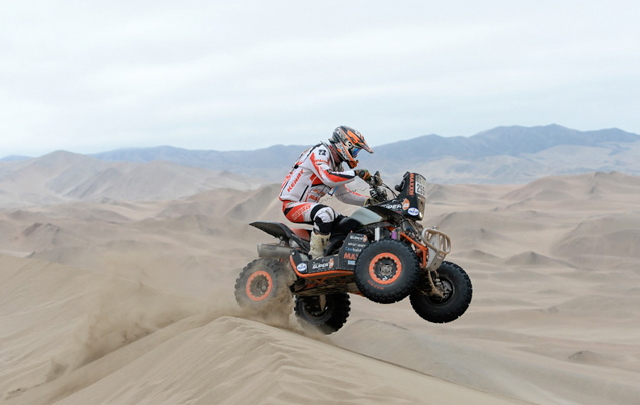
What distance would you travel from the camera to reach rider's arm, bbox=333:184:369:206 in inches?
345

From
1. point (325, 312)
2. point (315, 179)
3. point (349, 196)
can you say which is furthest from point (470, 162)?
point (315, 179)

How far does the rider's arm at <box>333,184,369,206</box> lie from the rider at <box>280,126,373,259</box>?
2 centimetres

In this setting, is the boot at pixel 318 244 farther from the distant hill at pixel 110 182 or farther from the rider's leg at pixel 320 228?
the distant hill at pixel 110 182

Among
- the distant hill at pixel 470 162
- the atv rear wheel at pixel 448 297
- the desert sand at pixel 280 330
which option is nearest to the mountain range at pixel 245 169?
the distant hill at pixel 470 162

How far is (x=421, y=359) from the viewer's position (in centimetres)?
1160

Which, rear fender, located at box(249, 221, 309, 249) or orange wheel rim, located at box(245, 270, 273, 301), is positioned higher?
rear fender, located at box(249, 221, 309, 249)

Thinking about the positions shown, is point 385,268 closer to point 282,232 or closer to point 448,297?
point 448,297

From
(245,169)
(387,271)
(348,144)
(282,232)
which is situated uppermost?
(245,169)

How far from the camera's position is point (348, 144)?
827 cm

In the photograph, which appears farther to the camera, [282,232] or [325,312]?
[325,312]

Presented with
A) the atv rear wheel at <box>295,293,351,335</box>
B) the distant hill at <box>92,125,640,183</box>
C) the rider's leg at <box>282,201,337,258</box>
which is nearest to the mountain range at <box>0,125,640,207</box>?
the distant hill at <box>92,125,640,183</box>

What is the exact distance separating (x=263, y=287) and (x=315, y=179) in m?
1.52

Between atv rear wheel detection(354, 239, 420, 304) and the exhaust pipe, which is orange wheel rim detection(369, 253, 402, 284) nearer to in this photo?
atv rear wheel detection(354, 239, 420, 304)

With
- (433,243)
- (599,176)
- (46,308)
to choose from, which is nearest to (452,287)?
(433,243)
